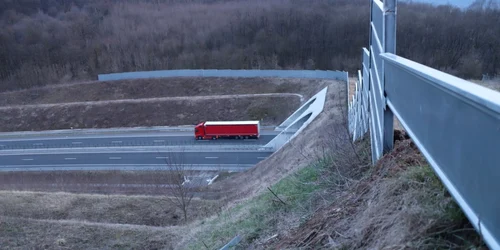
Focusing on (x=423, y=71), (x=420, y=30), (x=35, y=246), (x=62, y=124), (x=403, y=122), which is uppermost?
(x=423, y=71)

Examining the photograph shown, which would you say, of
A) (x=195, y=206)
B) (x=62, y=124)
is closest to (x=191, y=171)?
(x=195, y=206)

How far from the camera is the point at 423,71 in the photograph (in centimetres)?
307

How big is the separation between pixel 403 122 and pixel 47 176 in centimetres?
2869

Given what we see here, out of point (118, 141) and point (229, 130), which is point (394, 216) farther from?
point (118, 141)

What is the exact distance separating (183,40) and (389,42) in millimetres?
62200

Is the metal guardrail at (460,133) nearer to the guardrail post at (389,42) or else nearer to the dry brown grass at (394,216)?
the dry brown grass at (394,216)

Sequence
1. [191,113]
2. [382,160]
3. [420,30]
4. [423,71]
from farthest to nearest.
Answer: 1. [191,113]
2. [420,30]
3. [382,160]
4. [423,71]

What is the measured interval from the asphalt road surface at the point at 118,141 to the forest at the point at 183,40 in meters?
18.6

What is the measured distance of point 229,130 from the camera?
108 feet

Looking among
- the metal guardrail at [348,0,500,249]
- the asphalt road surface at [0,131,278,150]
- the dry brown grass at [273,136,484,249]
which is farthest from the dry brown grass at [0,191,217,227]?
the asphalt road surface at [0,131,278,150]

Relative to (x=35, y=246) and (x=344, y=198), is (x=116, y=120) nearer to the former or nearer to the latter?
(x=35, y=246)

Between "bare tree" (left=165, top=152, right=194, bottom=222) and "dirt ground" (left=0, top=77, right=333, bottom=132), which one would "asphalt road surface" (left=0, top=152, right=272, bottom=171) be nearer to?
"bare tree" (left=165, top=152, right=194, bottom=222)

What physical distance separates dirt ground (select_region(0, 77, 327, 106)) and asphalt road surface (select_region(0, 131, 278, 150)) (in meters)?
8.14

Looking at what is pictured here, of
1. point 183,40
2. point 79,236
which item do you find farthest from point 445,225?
point 183,40
